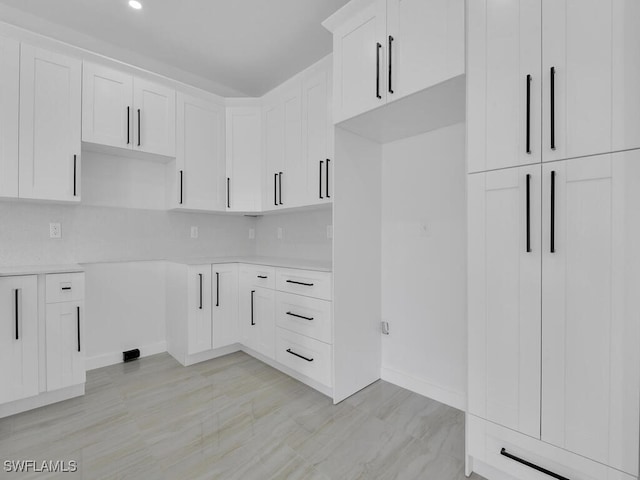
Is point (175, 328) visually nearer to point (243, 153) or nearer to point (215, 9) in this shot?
point (243, 153)

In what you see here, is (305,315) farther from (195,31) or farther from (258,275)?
(195,31)

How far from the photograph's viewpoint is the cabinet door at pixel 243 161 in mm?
3211

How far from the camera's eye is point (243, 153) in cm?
323

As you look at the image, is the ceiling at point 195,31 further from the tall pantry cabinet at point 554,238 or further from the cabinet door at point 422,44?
the tall pantry cabinet at point 554,238

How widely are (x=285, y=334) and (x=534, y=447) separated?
1.73m

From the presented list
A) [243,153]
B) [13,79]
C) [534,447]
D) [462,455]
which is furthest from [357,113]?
[13,79]

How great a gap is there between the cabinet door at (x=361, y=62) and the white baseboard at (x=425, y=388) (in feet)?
6.54

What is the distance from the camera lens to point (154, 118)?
276 centimetres

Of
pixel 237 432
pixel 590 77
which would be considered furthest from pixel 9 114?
pixel 590 77

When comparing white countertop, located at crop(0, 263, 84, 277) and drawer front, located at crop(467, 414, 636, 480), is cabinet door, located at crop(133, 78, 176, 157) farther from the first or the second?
drawer front, located at crop(467, 414, 636, 480)

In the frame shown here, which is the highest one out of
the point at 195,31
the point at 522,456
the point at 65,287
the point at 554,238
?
the point at 195,31

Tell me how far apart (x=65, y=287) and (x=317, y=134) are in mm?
2204

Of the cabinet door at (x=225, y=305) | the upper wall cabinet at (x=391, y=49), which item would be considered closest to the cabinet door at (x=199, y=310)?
the cabinet door at (x=225, y=305)

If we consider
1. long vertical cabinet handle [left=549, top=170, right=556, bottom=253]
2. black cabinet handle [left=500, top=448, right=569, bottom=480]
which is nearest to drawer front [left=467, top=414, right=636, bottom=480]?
black cabinet handle [left=500, top=448, right=569, bottom=480]
